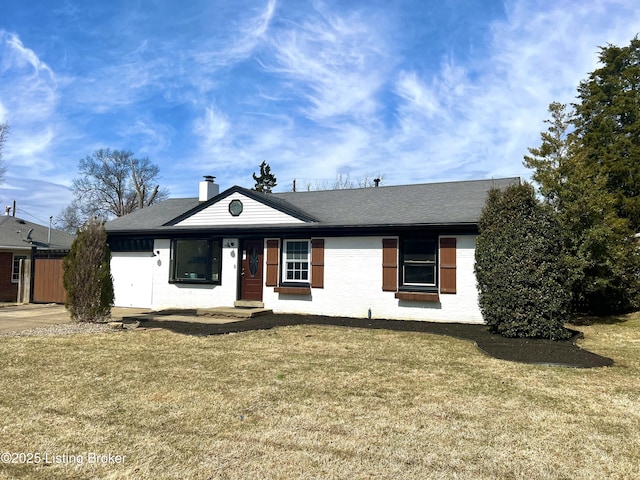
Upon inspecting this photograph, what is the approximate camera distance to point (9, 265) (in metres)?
20.1

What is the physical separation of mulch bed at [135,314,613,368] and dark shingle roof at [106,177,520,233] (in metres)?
2.74

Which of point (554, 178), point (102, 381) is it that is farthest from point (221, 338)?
point (554, 178)

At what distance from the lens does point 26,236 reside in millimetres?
22141

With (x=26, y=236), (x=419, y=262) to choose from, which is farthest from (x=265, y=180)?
(x=419, y=262)

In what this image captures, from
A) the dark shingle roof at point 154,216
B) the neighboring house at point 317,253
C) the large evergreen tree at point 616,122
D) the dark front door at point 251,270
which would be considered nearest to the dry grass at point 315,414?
the neighboring house at point 317,253

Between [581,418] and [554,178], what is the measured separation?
10280 mm

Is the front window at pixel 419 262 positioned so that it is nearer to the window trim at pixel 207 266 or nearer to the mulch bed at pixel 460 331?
the mulch bed at pixel 460 331

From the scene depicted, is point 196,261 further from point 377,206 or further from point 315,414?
point 315,414

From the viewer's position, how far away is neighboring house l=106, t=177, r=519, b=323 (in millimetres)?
11797

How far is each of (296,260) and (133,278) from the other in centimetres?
638

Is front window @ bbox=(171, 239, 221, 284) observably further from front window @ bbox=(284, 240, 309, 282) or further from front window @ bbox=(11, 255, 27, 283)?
front window @ bbox=(11, 255, 27, 283)

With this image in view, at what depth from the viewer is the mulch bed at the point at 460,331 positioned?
7409 millimetres

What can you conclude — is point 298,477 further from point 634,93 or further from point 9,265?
point 634,93

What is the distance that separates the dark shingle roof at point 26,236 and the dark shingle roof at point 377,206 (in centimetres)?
734
